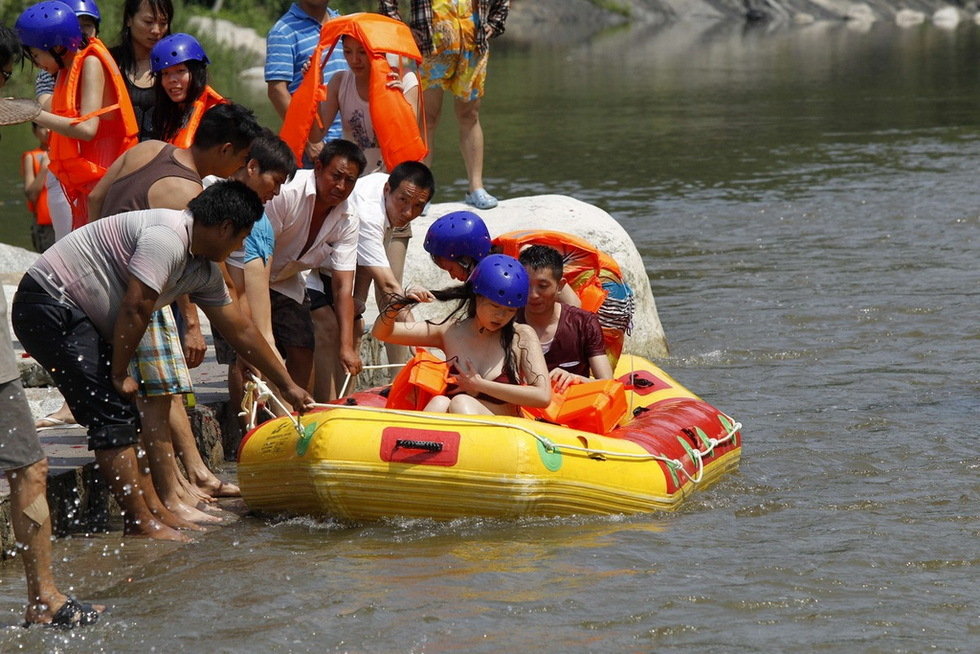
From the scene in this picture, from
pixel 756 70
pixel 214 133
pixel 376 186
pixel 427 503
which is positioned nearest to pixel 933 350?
pixel 376 186

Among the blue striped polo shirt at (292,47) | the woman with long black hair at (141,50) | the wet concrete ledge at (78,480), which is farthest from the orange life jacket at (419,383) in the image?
the blue striped polo shirt at (292,47)

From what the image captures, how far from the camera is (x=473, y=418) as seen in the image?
6465 mm

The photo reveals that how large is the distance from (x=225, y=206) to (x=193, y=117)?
5.92ft

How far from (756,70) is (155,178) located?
28.0 meters

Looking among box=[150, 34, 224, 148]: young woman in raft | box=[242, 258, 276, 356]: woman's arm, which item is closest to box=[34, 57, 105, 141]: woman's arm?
box=[150, 34, 224, 148]: young woman in raft

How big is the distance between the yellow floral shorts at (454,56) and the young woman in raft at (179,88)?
273 cm

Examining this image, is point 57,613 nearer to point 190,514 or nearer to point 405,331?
point 190,514

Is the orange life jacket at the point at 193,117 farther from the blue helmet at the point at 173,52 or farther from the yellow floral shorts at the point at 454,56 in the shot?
the yellow floral shorts at the point at 454,56

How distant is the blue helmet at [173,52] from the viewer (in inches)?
283

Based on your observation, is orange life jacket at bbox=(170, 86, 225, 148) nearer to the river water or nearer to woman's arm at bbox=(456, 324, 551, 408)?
woman's arm at bbox=(456, 324, 551, 408)

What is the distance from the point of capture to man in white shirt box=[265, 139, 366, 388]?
718 centimetres

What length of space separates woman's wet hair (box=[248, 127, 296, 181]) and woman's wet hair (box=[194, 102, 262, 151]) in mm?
64

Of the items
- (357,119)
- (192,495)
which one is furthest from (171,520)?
(357,119)

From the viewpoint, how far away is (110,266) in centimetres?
587
